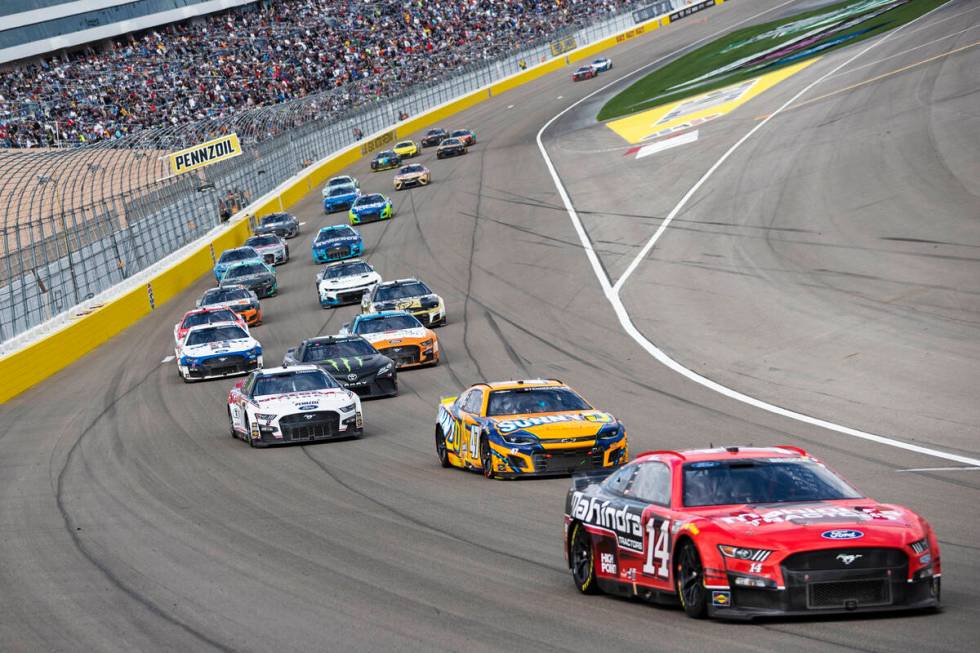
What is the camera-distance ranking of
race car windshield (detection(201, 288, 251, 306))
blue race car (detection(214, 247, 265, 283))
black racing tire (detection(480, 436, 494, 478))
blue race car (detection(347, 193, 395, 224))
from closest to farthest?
black racing tire (detection(480, 436, 494, 478)) → race car windshield (detection(201, 288, 251, 306)) → blue race car (detection(214, 247, 265, 283)) → blue race car (detection(347, 193, 395, 224))

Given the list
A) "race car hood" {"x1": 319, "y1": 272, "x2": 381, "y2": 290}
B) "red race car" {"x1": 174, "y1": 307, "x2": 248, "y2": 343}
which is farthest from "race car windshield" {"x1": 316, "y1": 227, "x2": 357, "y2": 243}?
"red race car" {"x1": 174, "y1": 307, "x2": 248, "y2": 343}

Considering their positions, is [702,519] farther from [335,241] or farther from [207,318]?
[335,241]

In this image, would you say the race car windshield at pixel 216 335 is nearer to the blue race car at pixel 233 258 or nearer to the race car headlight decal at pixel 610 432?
the blue race car at pixel 233 258

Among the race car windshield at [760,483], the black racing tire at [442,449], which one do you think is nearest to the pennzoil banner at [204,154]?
the black racing tire at [442,449]

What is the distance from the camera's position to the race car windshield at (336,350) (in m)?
25.5

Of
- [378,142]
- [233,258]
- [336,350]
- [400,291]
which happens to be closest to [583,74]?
[378,142]

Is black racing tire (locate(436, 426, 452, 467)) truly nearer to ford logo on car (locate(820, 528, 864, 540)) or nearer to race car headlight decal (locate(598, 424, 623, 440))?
race car headlight decal (locate(598, 424, 623, 440))

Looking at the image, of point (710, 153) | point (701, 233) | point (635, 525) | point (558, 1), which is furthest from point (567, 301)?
point (558, 1)

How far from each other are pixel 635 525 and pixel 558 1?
93.6m

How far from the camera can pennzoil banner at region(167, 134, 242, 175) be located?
50875mm

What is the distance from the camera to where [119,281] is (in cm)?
4291

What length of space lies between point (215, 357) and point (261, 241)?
20.4 meters

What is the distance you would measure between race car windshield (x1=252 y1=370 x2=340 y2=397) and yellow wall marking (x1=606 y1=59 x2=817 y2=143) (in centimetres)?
3879

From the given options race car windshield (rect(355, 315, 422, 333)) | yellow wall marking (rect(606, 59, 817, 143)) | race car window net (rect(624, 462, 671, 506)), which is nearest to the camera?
race car window net (rect(624, 462, 671, 506))
